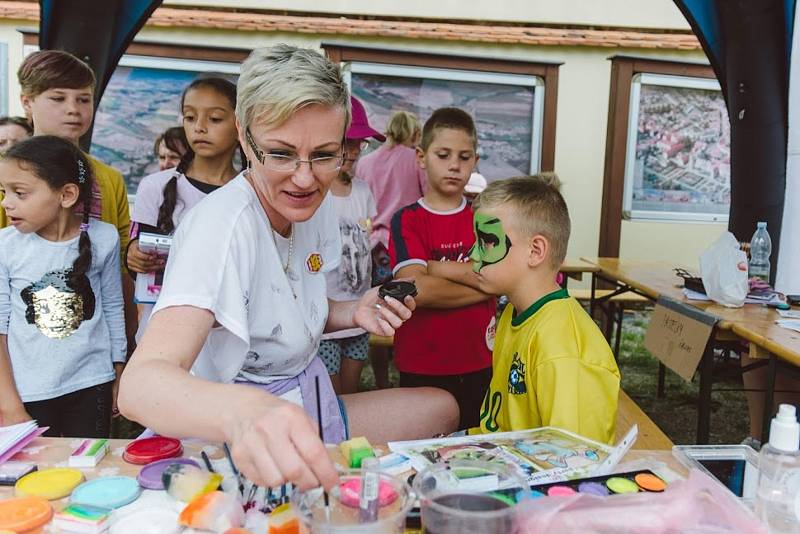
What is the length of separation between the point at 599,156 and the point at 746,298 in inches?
187

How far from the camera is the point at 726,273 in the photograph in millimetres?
3162

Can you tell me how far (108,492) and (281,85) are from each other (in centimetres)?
93

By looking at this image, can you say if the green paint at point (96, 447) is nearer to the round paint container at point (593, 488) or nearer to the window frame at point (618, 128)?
the round paint container at point (593, 488)

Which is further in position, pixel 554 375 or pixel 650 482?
pixel 554 375

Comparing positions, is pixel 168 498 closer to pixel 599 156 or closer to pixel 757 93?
pixel 757 93

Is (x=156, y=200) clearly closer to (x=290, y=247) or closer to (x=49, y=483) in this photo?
(x=290, y=247)

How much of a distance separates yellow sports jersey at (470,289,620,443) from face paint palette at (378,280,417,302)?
1.36 ft

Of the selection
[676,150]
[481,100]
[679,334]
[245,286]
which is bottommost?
[679,334]

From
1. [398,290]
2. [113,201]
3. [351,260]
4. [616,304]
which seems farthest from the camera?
[616,304]

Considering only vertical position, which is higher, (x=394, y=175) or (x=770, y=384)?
(x=394, y=175)

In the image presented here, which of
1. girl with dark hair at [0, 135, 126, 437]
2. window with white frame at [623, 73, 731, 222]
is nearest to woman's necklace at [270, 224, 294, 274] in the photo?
girl with dark hair at [0, 135, 126, 437]

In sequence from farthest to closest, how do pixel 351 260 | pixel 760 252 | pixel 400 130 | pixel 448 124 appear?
1. pixel 400 130
2. pixel 760 252
3. pixel 351 260
4. pixel 448 124

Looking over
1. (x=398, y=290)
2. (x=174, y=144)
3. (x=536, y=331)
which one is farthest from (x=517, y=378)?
(x=174, y=144)

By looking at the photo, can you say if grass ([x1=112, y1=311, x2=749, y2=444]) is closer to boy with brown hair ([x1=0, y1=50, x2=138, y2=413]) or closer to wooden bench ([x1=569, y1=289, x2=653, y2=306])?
wooden bench ([x1=569, y1=289, x2=653, y2=306])
